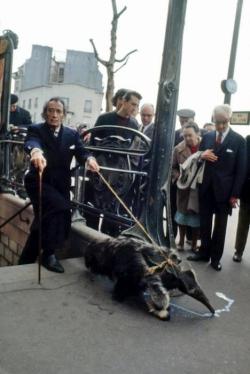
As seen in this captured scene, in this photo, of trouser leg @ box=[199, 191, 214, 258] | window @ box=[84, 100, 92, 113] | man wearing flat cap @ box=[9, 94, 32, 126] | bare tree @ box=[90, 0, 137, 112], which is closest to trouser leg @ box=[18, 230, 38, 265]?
trouser leg @ box=[199, 191, 214, 258]

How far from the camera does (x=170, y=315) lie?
11.9 ft

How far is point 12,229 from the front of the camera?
7.03m

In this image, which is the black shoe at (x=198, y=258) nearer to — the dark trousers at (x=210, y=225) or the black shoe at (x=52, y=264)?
the dark trousers at (x=210, y=225)

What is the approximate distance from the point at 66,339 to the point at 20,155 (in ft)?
13.9

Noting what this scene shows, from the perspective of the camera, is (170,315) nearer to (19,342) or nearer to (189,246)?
(19,342)

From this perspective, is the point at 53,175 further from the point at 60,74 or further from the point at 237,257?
the point at 60,74

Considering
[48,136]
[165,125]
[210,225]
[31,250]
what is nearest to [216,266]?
[210,225]

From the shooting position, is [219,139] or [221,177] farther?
[219,139]

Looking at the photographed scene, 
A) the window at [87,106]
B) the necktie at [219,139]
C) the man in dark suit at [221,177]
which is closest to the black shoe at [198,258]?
the man in dark suit at [221,177]

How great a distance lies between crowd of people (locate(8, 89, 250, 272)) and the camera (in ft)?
14.6

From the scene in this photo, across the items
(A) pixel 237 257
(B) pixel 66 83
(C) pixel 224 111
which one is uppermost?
(B) pixel 66 83

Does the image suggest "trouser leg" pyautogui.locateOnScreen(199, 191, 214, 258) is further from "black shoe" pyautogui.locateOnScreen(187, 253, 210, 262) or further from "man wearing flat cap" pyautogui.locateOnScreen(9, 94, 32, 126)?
"man wearing flat cap" pyautogui.locateOnScreen(9, 94, 32, 126)

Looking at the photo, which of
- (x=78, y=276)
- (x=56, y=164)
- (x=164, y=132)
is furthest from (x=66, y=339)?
(x=164, y=132)

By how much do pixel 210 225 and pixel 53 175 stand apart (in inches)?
82.4
